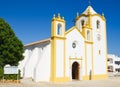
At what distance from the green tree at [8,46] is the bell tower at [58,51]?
179 inches

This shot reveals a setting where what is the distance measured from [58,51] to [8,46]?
268 inches

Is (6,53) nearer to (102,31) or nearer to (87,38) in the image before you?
(87,38)

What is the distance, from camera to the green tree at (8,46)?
2556 cm

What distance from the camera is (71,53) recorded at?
3069cm

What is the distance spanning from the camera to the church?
28250 millimetres

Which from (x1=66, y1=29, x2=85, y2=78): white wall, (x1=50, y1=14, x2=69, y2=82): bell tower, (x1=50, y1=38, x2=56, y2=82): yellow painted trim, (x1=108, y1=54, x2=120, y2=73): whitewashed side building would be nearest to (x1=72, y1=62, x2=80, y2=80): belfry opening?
(x1=66, y1=29, x2=85, y2=78): white wall

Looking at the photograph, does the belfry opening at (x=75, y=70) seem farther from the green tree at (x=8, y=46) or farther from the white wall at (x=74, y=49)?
the green tree at (x=8, y=46)

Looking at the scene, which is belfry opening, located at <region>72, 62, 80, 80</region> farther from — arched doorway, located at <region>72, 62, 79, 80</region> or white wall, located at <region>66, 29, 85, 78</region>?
white wall, located at <region>66, 29, 85, 78</region>

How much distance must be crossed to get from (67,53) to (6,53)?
346 inches

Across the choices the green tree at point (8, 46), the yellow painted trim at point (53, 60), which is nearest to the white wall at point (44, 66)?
the yellow painted trim at point (53, 60)

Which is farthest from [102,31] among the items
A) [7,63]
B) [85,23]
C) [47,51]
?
[7,63]

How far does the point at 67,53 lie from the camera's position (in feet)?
98.8

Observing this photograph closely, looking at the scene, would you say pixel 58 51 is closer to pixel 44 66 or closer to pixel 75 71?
pixel 44 66

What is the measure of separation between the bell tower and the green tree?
14.9 ft
